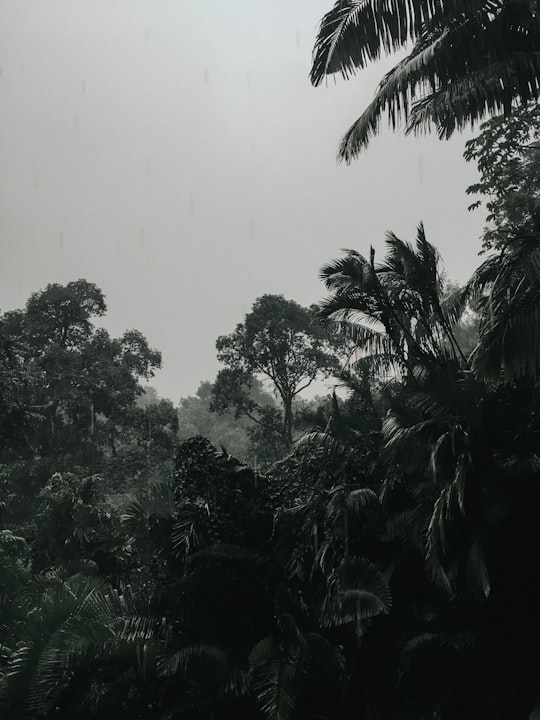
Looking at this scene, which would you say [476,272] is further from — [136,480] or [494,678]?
[136,480]

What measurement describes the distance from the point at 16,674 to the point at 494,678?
16.7ft

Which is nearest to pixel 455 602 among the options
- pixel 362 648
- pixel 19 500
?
pixel 362 648

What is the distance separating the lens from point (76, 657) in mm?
6668

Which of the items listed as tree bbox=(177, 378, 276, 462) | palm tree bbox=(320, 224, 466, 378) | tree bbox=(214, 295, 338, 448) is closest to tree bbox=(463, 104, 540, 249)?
palm tree bbox=(320, 224, 466, 378)

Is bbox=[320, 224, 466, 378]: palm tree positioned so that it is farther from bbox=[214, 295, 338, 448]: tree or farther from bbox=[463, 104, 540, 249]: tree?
bbox=[214, 295, 338, 448]: tree

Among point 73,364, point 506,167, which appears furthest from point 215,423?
point 506,167

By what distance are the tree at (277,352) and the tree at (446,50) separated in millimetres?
20231

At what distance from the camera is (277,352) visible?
92.3 feet

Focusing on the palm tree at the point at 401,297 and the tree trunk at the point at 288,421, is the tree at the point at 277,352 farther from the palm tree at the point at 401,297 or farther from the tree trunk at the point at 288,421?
the palm tree at the point at 401,297

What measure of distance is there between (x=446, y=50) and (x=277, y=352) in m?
21.2

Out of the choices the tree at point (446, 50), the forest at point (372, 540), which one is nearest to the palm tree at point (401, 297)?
the forest at point (372, 540)

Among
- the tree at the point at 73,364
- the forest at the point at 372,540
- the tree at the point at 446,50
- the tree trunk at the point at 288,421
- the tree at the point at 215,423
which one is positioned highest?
the tree at the point at 215,423

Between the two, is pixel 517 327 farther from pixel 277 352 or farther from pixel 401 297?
pixel 277 352

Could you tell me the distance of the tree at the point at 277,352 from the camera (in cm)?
2806
